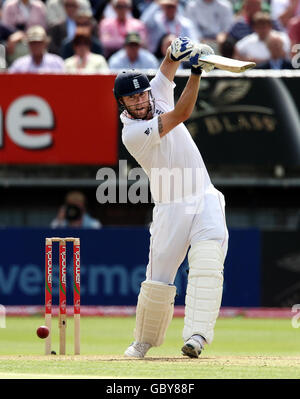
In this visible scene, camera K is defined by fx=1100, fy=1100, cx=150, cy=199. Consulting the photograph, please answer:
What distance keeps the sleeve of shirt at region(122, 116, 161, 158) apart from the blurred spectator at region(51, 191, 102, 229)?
663cm

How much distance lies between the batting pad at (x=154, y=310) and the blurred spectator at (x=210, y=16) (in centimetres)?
854

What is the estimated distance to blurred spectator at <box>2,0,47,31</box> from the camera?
1584 cm

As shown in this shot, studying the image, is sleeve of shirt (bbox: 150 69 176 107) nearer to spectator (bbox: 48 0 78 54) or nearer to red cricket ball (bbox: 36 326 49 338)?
red cricket ball (bbox: 36 326 49 338)

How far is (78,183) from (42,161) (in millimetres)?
730

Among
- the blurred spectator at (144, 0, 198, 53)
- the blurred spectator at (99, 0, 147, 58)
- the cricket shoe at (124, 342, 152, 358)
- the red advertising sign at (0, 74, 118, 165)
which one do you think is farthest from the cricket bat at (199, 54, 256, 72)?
the blurred spectator at (99, 0, 147, 58)

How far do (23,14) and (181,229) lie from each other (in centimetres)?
881

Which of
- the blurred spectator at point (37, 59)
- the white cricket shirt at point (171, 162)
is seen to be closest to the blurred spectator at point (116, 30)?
the blurred spectator at point (37, 59)

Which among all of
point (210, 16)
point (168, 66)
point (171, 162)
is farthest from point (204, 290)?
point (210, 16)

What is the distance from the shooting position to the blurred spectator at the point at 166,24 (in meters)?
15.4

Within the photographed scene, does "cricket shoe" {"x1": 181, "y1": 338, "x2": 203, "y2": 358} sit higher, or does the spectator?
the spectator

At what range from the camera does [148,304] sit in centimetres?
796

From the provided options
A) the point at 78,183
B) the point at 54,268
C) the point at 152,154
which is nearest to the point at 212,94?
the point at 78,183

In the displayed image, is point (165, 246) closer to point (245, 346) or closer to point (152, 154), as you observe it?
point (152, 154)

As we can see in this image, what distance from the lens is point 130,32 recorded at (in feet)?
48.5
